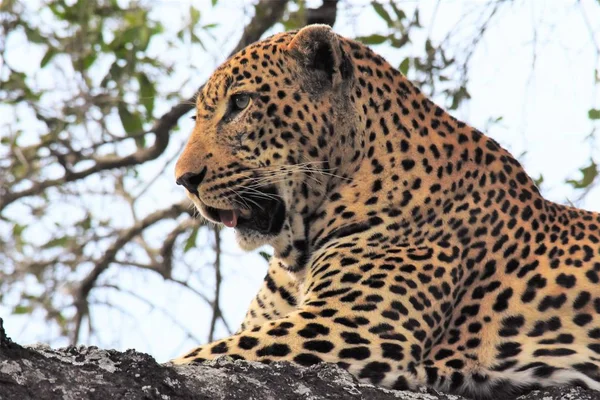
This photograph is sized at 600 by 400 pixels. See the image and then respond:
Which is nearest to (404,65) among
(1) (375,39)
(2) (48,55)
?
(1) (375,39)

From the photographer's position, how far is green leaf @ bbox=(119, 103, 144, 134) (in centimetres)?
955

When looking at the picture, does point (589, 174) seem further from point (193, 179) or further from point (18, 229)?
point (18, 229)

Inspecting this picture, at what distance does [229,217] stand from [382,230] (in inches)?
33.9

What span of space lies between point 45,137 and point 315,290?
17.8ft

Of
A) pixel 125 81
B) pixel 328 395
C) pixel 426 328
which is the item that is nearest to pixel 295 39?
pixel 426 328

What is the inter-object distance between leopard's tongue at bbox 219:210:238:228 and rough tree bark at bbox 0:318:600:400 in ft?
6.22

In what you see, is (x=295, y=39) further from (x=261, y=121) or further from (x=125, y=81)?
(x=125, y=81)

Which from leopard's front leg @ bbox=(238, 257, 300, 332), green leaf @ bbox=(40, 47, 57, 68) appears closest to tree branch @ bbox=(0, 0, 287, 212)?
green leaf @ bbox=(40, 47, 57, 68)

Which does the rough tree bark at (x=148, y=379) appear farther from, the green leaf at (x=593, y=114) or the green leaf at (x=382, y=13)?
the green leaf at (x=382, y=13)

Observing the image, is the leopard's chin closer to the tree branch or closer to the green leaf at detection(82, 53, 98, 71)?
the tree branch

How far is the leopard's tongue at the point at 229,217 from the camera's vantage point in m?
5.88

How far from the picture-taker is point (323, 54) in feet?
19.4

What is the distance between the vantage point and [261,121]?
583 cm

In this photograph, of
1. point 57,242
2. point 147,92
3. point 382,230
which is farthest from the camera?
point 57,242
